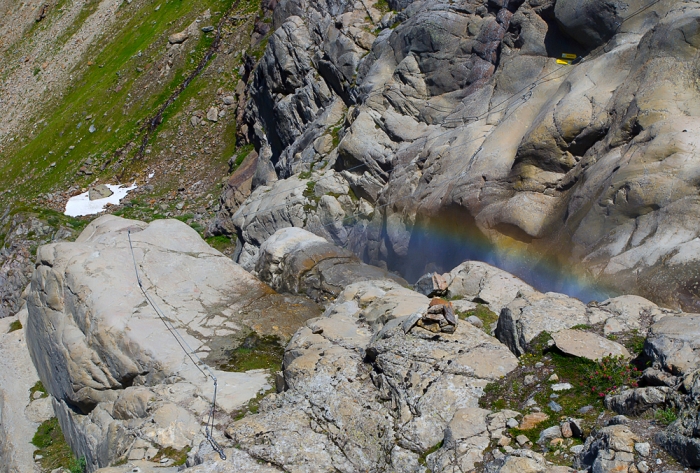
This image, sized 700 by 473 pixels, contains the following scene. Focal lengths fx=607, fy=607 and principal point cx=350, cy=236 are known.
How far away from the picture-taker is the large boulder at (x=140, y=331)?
1383cm

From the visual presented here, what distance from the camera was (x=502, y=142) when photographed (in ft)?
67.6

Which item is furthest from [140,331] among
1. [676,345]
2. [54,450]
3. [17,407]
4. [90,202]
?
[90,202]

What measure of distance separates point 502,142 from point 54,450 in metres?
16.7

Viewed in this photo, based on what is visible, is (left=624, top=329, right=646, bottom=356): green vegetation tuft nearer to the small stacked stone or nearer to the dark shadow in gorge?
the small stacked stone

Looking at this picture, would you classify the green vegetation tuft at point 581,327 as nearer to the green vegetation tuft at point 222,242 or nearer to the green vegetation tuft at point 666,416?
the green vegetation tuft at point 666,416

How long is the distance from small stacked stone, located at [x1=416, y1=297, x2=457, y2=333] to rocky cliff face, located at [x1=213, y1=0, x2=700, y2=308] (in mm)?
4721

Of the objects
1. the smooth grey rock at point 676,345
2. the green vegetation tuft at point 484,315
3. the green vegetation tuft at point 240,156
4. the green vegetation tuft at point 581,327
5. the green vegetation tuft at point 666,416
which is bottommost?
the green vegetation tuft at point 240,156

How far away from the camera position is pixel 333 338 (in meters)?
13.9

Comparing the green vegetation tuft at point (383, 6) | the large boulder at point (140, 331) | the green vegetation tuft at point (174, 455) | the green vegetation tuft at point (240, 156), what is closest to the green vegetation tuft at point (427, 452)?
the green vegetation tuft at point (174, 455)

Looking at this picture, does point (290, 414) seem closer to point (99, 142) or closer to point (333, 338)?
point (333, 338)

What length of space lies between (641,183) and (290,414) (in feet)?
33.5

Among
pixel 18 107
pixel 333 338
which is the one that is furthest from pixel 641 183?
pixel 18 107

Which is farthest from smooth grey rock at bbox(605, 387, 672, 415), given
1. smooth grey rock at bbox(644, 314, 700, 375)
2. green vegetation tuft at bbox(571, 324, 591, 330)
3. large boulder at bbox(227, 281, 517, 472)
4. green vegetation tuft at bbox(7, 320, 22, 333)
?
green vegetation tuft at bbox(7, 320, 22, 333)

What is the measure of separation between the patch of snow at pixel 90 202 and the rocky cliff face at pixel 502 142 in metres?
14.1
